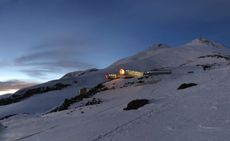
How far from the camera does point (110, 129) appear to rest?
63.7 ft

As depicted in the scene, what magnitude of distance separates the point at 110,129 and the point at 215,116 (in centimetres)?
607

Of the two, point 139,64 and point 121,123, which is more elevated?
point 139,64

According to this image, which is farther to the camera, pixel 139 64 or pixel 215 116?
pixel 139 64

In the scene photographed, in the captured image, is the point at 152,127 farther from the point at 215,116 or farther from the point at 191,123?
the point at 215,116

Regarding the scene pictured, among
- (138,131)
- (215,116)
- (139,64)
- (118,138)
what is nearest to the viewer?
(118,138)

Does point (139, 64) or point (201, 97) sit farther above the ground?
point (139, 64)

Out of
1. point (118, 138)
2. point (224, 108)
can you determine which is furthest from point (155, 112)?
point (118, 138)

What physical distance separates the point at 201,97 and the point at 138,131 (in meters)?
10.8

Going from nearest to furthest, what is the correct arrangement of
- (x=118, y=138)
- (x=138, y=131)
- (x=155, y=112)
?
(x=118, y=138), (x=138, y=131), (x=155, y=112)

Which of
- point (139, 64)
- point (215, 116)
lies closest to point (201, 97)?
point (215, 116)

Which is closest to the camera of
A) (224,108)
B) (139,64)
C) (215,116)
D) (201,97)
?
(215,116)

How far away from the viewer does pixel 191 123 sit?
719 inches

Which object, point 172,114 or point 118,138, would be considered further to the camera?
point 172,114

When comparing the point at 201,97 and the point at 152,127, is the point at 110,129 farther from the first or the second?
the point at 201,97
